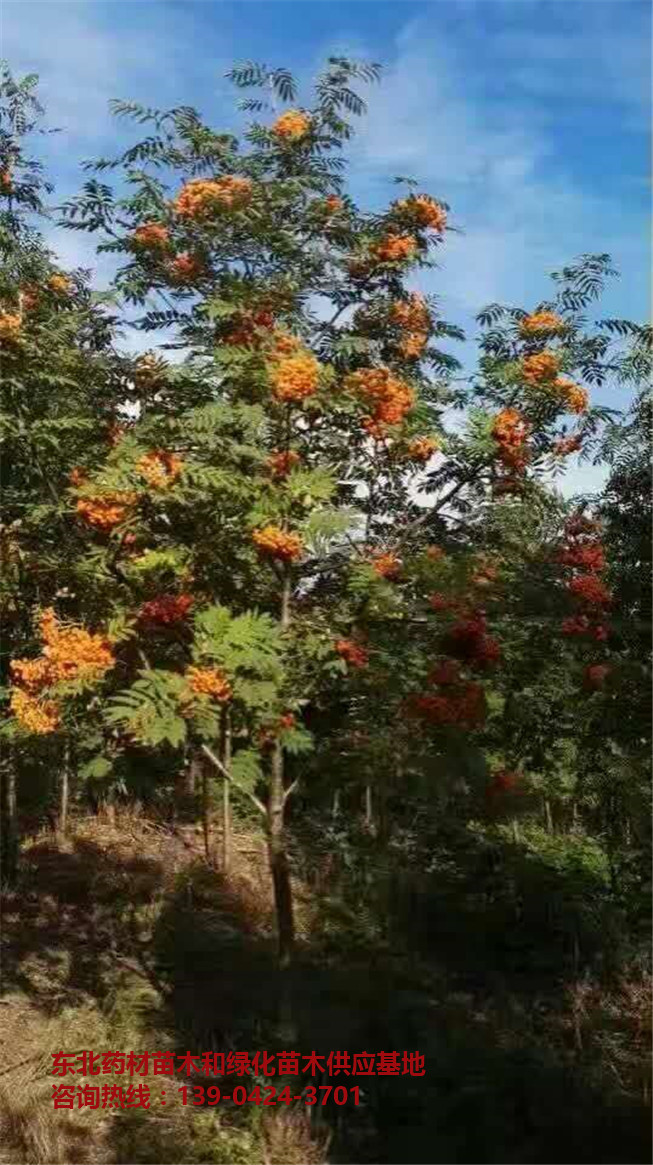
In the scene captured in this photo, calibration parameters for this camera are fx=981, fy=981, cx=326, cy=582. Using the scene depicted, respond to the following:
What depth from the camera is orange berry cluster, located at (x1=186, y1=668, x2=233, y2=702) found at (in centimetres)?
407

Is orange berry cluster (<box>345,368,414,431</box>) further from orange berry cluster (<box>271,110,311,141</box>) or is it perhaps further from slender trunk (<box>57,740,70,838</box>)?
slender trunk (<box>57,740,70,838</box>)

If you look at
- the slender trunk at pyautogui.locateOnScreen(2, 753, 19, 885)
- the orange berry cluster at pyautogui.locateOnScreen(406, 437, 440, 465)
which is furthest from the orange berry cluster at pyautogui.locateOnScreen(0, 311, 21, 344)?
the slender trunk at pyautogui.locateOnScreen(2, 753, 19, 885)

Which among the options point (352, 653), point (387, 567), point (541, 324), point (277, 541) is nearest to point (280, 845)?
point (352, 653)

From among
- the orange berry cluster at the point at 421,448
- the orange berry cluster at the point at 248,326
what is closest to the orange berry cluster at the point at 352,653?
the orange berry cluster at the point at 421,448

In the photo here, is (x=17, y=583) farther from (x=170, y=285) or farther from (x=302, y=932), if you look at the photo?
(x=302, y=932)

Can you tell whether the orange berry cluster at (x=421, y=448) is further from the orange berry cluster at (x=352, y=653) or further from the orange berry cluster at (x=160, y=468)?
the orange berry cluster at (x=160, y=468)

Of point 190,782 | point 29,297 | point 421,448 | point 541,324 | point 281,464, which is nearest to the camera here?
point 281,464

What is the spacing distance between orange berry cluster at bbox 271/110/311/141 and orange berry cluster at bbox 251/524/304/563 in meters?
2.20

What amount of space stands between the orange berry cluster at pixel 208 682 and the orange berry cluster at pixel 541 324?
10.9 ft

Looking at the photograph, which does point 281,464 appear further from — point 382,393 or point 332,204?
point 332,204

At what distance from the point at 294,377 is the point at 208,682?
4.53 ft

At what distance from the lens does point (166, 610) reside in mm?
4512

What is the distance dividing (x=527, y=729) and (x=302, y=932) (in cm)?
257

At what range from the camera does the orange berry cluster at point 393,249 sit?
17.4ft
